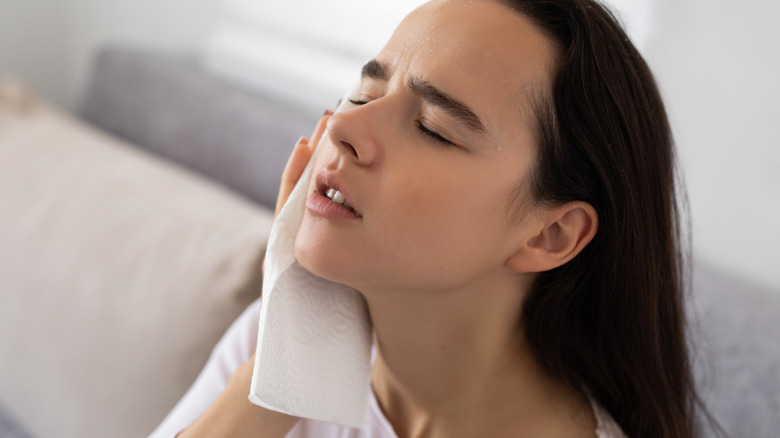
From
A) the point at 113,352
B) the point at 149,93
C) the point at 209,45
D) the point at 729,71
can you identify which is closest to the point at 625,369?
the point at 729,71

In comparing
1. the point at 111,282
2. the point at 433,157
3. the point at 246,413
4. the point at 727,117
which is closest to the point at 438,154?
the point at 433,157

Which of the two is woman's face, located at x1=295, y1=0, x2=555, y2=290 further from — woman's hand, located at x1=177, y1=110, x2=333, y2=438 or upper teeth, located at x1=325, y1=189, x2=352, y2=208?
woman's hand, located at x1=177, y1=110, x2=333, y2=438

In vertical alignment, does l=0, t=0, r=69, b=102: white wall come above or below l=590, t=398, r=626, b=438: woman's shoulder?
below

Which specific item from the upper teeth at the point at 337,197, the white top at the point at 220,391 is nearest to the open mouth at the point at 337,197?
the upper teeth at the point at 337,197

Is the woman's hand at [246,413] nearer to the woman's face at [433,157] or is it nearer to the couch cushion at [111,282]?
the woman's face at [433,157]

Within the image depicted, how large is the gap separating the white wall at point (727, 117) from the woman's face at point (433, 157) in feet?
1.71

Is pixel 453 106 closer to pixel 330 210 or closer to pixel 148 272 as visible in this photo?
pixel 330 210

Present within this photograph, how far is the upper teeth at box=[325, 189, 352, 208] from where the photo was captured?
86 cm

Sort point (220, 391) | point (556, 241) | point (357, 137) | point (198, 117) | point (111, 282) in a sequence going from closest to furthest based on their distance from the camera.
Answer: point (357, 137)
point (556, 241)
point (220, 391)
point (111, 282)
point (198, 117)

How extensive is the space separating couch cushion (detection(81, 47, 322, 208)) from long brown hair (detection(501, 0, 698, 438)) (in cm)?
68

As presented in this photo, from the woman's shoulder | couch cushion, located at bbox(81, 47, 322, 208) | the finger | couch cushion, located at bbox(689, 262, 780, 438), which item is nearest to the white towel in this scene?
the finger

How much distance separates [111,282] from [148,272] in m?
0.07

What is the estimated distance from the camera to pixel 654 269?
956 mm

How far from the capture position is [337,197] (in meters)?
0.87
